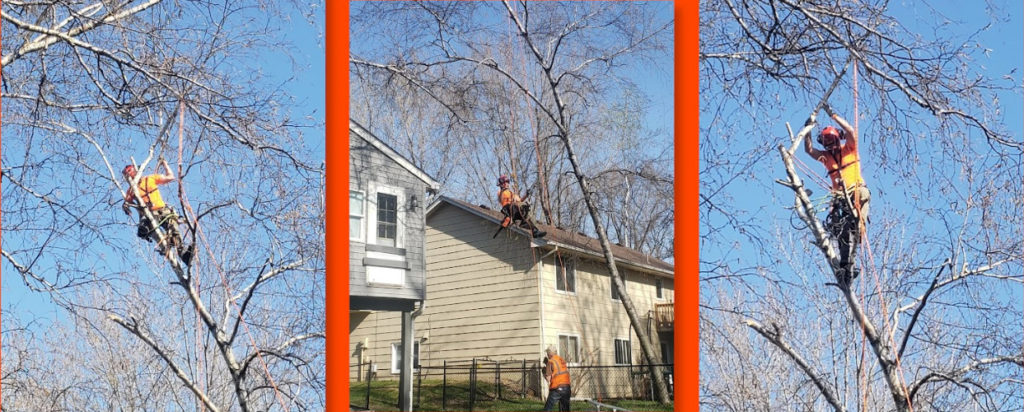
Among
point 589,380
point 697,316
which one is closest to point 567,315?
point 589,380

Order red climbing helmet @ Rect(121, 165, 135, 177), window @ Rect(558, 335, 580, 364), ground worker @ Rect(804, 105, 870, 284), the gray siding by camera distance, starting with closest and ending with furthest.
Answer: ground worker @ Rect(804, 105, 870, 284)
the gray siding
window @ Rect(558, 335, 580, 364)
red climbing helmet @ Rect(121, 165, 135, 177)

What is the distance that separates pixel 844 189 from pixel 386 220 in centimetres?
209

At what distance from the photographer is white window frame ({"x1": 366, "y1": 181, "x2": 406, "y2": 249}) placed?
4.52 metres

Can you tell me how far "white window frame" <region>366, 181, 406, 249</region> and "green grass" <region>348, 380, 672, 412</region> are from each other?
2.16 ft

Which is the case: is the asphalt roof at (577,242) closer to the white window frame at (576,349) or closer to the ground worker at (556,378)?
the white window frame at (576,349)

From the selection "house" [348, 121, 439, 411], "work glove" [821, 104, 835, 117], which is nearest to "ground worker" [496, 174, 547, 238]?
"house" [348, 121, 439, 411]

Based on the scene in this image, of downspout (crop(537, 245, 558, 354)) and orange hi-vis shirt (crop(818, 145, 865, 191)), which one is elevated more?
orange hi-vis shirt (crop(818, 145, 865, 191))

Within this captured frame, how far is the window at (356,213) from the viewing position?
450 cm

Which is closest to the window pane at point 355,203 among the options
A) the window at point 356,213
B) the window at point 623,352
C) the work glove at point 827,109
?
the window at point 356,213

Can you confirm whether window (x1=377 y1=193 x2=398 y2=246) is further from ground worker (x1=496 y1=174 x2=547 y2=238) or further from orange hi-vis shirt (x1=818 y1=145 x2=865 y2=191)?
orange hi-vis shirt (x1=818 y1=145 x2=865 y2=191)

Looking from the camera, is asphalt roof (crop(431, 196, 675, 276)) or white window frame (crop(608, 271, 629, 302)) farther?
white window frame (crop(608, 271, 629, 302))

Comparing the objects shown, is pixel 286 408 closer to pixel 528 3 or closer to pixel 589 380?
pixel 589 380

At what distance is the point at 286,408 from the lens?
4.98 meters

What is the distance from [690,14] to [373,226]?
190cm
